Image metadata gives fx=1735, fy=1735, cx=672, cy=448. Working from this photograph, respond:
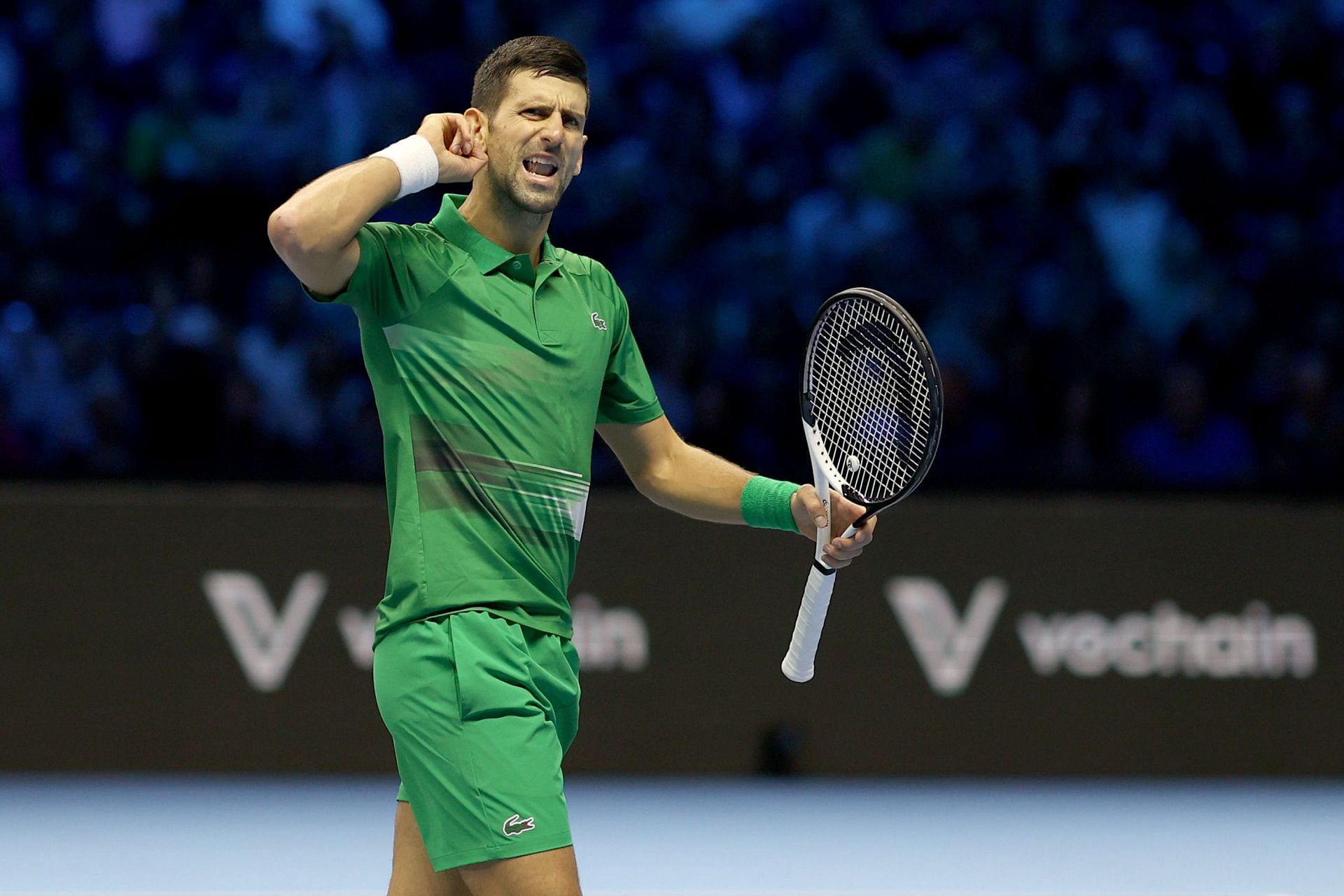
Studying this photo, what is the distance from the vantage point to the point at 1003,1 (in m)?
9.30

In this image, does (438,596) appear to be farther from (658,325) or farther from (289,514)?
(658,325)

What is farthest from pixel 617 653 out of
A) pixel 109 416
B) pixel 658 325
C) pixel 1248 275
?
pixel 1248 275

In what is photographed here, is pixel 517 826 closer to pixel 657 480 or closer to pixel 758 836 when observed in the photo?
pixel 657 480

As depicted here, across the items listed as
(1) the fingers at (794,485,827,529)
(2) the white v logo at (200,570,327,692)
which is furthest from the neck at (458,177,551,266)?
(2) the white v logo at (200,570,327,692)

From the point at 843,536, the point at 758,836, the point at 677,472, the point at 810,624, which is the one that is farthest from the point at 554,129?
the point at 758,836

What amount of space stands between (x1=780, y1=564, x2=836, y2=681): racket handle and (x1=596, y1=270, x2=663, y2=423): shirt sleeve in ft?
1.62

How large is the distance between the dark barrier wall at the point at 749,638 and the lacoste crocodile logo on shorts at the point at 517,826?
14.1 feet

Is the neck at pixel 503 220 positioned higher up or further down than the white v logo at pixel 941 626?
higher up

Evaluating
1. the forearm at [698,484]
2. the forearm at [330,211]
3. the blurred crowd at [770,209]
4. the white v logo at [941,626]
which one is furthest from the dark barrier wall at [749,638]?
the forearm at [330,211]

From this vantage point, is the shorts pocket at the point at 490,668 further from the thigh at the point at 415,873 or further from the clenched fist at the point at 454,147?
the clenched fist at the point at 454,147

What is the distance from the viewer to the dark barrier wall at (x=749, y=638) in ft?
23.4

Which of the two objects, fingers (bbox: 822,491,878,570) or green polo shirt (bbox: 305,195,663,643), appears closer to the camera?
green polo shirt (bbox: 305,195,663,643)

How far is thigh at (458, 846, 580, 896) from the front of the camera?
2.89m

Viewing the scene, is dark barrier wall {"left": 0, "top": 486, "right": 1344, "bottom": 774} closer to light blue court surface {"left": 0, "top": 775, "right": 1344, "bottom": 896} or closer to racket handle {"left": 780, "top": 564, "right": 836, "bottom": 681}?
light blue court surface {"left": 0, "top": 775, "right": 1344, "bottom": 896}
